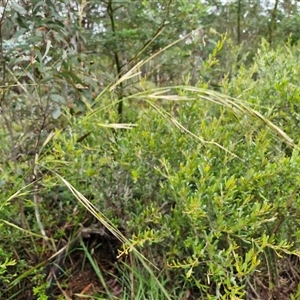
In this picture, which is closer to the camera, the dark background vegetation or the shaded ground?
the dark background vegetation

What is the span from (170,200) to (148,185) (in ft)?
0.27

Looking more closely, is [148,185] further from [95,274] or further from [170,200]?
[95,274]

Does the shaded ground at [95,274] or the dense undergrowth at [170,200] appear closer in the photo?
the dense undergrowth at [170,200]

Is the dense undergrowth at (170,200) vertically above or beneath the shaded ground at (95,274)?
above

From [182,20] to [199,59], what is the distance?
1.48 feet

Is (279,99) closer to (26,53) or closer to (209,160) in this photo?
(209,160)

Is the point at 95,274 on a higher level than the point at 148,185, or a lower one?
lower

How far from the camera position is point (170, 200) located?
4.82 ft

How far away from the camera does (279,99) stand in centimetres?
150

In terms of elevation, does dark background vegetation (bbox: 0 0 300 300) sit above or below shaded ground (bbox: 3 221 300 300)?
above

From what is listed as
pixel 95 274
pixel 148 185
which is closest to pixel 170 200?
pixel 148 185

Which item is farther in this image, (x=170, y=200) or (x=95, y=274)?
(x=95, y=274)

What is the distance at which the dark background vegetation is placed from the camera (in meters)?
1.25

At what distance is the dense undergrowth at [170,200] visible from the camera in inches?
49.3
